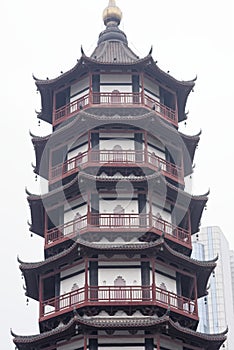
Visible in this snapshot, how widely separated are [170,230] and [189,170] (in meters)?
4.57

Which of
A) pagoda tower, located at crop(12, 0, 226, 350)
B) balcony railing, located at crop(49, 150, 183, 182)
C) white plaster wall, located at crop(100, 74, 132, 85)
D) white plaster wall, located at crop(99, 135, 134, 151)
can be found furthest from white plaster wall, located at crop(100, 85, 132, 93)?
balcony railing, located at crop(49, 150, 183, 182)

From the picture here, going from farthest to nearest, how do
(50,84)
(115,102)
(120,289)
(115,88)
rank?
(50,84)
(115,88)
(115,102)
(120,289)

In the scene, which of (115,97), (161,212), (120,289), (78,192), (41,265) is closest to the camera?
(120,289)

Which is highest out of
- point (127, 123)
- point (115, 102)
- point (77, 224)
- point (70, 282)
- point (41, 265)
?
point (115, 102)

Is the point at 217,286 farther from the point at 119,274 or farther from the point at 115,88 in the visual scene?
the point at 119,274

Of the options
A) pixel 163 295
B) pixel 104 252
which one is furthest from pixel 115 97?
pixel 163 295

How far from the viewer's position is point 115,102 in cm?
3256

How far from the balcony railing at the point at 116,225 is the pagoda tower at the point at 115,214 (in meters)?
0.04

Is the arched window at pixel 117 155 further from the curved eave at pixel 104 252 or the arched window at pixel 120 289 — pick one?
the arched window at pixel 120 289

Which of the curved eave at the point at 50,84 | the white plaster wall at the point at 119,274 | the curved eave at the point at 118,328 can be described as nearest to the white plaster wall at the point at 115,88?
the curved eave at the point at 50,84

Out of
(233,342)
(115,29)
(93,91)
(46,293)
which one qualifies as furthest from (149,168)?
Answer: (233,342)

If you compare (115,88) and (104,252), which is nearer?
(104,252)

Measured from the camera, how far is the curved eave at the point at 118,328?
26750mm

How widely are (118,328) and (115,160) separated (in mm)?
7458
